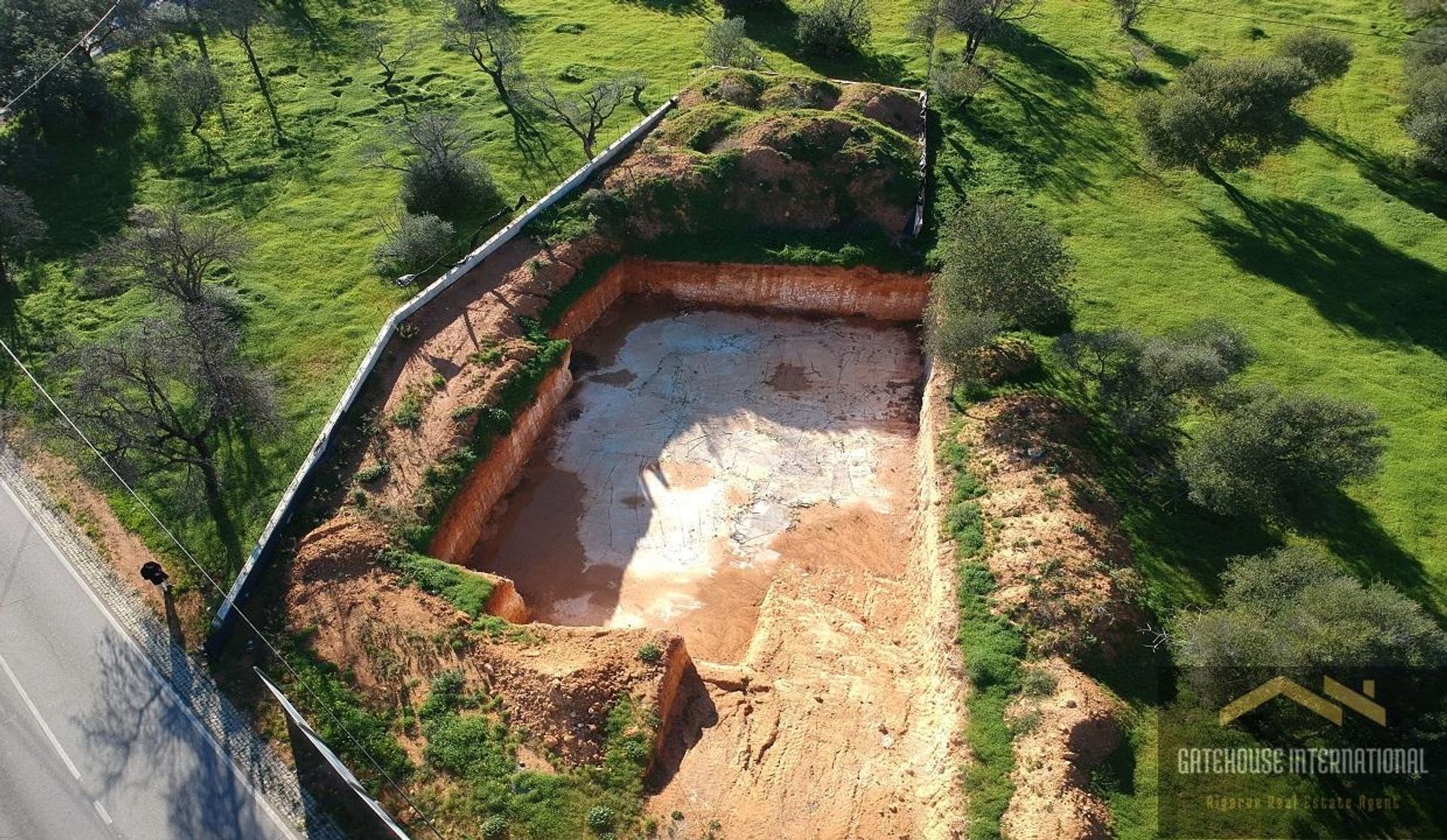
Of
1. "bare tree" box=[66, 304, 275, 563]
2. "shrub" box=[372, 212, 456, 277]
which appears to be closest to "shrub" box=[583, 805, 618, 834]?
"bare tree" box=[66, 304, 275, 563]

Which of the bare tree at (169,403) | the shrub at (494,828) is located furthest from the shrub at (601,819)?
the bare tree at (169,403)

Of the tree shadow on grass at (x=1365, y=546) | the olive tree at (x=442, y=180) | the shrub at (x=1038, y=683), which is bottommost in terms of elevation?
the shrub at (x=1038, y=683)

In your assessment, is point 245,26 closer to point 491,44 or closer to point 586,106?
point 491,44

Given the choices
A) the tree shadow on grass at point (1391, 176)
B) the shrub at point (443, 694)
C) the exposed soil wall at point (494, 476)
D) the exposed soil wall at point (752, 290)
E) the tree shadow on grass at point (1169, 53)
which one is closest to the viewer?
the shrub at point (443, 694)

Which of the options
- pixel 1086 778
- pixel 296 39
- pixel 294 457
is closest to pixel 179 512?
pixel 294 457

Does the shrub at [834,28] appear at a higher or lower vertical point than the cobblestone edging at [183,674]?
higher

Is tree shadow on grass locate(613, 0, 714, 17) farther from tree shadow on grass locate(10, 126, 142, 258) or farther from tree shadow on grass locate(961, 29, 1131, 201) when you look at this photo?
tree shadow on grass locate(10, 126, 142, 258)

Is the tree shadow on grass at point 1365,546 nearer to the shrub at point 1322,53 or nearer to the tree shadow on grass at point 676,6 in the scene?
the shrub at point 1322,53

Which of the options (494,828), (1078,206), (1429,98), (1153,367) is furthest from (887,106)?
(494,828)
